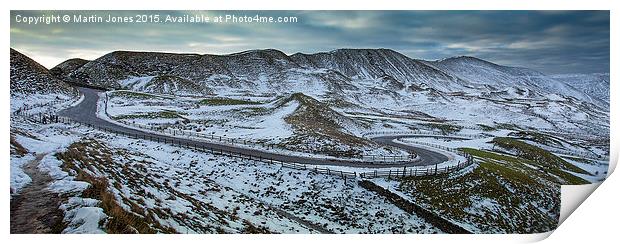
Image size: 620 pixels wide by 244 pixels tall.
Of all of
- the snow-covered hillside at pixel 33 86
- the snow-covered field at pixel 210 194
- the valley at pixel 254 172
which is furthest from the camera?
the snow-covered hillside at pixel 33 86

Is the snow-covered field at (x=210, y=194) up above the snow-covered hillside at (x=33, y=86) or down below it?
below

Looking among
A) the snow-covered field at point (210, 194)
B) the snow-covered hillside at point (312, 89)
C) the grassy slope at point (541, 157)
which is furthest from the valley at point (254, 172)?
the snow-covered hillside at point (312, 89)

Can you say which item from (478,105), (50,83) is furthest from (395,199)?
(478,105)

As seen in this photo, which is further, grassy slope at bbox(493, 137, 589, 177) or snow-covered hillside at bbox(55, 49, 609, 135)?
snow-covered hillside at bbox(55, 49, 609, 135)

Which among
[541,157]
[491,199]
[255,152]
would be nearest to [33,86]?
[255,152]

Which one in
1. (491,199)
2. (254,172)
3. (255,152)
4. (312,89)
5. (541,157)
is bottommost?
(491,199)

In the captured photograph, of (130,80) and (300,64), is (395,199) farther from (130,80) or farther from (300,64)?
(300,64)

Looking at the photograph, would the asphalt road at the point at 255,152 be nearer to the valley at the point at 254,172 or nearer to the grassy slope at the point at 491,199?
the valley at the point at 254,172

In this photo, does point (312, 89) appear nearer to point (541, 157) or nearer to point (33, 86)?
point (541, 157)

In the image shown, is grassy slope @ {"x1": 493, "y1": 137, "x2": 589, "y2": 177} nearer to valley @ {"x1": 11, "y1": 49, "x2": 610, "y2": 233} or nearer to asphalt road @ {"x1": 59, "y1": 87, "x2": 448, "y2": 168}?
valley @ {"x1": 11, "y1": 49, "x2": 610, "y2": 233}

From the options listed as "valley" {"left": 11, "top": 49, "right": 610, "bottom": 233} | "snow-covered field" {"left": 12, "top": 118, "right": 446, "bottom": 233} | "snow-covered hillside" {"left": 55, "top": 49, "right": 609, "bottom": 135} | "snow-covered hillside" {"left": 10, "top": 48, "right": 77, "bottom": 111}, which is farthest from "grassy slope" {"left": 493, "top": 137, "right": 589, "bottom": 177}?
"snow-covered hillside" {"left": 10, "top": 48, "right": 77, "bottom": 111}

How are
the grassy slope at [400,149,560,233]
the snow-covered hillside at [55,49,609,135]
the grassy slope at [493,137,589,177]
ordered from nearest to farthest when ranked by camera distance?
the grassy slope at [400,149,560,233] → the grassy slope at [493,137,589,177] → the snow-covered hillside at [55,49,609,135]
